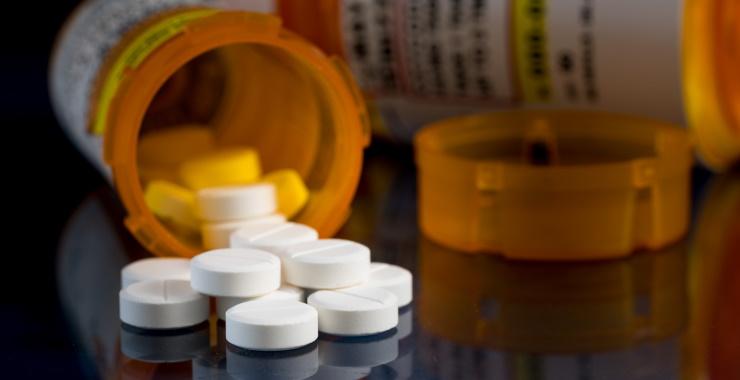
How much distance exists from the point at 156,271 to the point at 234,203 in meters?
0.12

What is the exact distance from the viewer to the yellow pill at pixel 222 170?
3.37 ft

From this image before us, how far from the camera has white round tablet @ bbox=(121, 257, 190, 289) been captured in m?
0.83

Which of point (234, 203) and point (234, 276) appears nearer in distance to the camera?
point (234, 276)

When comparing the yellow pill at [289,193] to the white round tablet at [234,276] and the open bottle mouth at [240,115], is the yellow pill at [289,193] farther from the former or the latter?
the white round tablet at [234,276]

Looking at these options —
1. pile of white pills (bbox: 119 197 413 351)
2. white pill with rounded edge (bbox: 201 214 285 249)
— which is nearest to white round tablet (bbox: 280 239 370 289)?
pile of white pills (bbox: 119 197 413 351)

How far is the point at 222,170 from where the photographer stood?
1.02 meters

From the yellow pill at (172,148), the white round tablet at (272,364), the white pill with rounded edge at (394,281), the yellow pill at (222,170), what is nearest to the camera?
the white round tablet at (272,364)

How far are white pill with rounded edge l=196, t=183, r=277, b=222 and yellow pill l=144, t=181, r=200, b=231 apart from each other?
0.01 metres

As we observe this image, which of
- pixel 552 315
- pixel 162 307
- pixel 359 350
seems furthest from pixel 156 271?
pixel 552 315

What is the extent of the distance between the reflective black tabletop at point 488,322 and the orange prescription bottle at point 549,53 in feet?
0.42

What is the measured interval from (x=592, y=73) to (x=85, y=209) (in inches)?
19.9

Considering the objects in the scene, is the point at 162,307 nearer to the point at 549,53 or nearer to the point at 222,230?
the point at 222,230

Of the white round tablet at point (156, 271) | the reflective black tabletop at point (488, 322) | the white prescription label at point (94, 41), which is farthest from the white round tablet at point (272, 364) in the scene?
the white prescription label at point (94, 41)

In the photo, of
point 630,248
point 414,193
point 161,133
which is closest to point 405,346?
point 630,248
